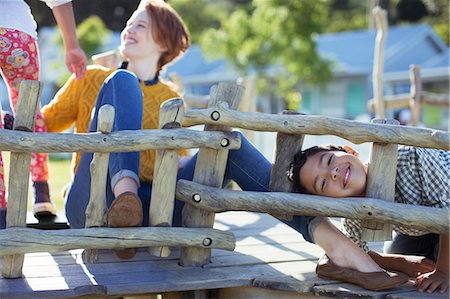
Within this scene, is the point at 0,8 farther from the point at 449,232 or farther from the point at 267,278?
the point at 449,232

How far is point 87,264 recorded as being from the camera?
10.6ft

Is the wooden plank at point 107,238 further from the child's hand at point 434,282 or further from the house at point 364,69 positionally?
the house at point 364,69

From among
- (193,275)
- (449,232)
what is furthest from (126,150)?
(449,232)

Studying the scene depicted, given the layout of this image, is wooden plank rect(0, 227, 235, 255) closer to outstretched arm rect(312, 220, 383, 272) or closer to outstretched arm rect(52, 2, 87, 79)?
outstretched arm rect(312, 220, 383, 272)

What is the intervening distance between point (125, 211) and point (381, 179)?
1.06m

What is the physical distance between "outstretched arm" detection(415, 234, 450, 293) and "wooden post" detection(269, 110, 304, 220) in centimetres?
67

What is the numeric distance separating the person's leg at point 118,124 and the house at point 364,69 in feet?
61.2

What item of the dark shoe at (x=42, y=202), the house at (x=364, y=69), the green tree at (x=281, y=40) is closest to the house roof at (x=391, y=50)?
the house at (x=364, y=69)

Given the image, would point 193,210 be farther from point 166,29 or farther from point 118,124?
point 166,29

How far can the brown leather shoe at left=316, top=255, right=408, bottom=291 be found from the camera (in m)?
2.79

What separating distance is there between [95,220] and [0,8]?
1.15 meters

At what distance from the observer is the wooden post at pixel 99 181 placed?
2926 millimetres

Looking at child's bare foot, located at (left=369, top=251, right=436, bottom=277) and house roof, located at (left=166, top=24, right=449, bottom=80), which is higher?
house roof, located at (left=166, top=24, right=449, bottom=80)

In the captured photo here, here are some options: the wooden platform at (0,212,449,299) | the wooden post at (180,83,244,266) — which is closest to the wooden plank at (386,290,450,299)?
the wooden platform at (0,212,449,299)
